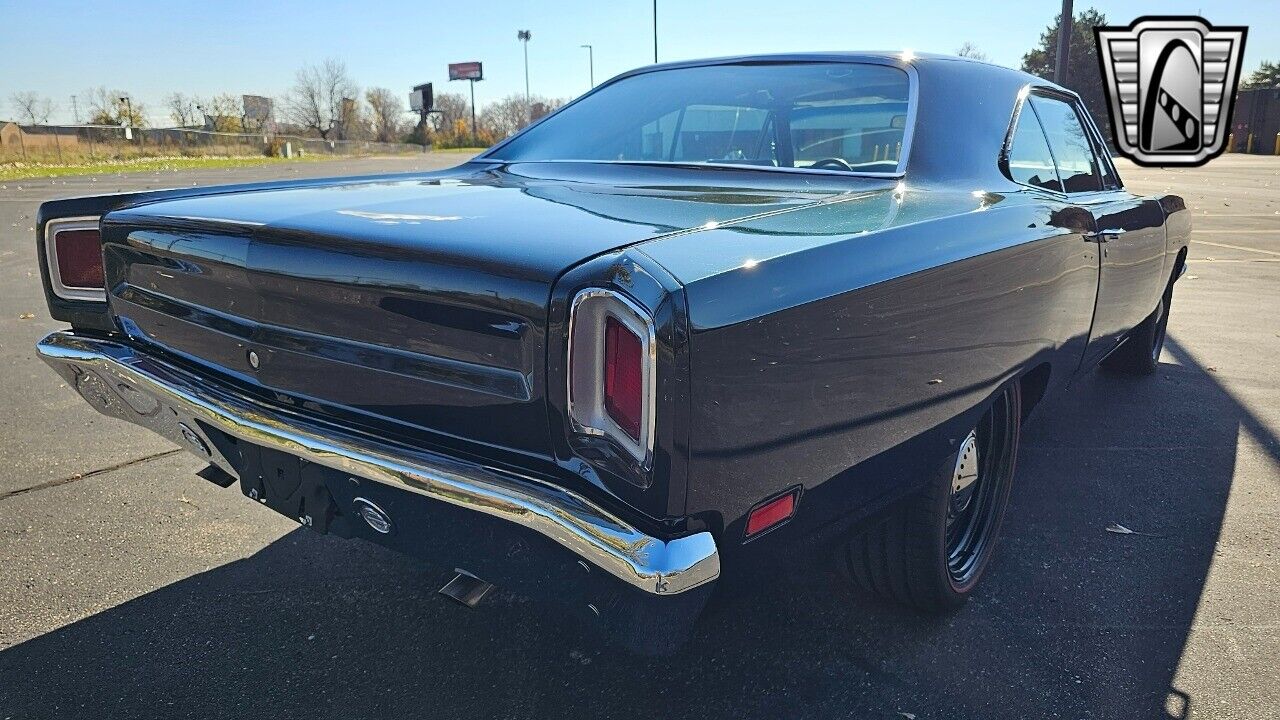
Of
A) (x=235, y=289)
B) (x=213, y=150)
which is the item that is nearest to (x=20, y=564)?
(x=235, y=289)

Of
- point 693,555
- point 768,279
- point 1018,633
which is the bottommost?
point 1018,633

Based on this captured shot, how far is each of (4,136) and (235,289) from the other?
41.3 meters

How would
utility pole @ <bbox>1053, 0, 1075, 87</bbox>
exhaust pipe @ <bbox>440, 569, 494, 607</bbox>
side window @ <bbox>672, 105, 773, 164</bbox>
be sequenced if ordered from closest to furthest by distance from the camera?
exhaust pipe @ <bbox>440, 569, 494, 607</bbox> < side window @ <bbox>672, 105, 773, 164</bbox> < utility pole @ <bbox>1053, 0, 1075, 87</bbox>

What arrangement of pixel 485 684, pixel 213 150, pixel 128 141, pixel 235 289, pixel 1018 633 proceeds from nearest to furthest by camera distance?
1. pixel 235 289
2. pixel 485 684
3. pixel 1018 633
4. pixel 128 141
5. pixel 213 150

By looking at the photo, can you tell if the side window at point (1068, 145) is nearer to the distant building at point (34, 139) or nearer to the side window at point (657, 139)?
the side window at point (657, 139)

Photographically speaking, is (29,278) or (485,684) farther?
(29,278)

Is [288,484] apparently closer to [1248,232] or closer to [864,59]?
[864,59]

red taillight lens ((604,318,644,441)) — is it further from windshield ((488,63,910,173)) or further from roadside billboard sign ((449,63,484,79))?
roadside billboard sign ((449,63,484,79))

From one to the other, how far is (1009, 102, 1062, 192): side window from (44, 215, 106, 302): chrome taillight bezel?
264 centimetres

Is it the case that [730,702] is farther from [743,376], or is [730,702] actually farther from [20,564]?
[20,564]

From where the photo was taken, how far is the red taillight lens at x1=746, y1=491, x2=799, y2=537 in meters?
1.59

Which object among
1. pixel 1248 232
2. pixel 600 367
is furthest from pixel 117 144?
pixel 600 367

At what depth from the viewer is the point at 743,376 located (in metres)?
1.51

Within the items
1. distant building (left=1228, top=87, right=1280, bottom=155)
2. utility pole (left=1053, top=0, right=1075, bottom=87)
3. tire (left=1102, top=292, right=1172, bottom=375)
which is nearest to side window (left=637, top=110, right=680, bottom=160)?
tire (left=1102, top=292, right=1172, bottom=375)
